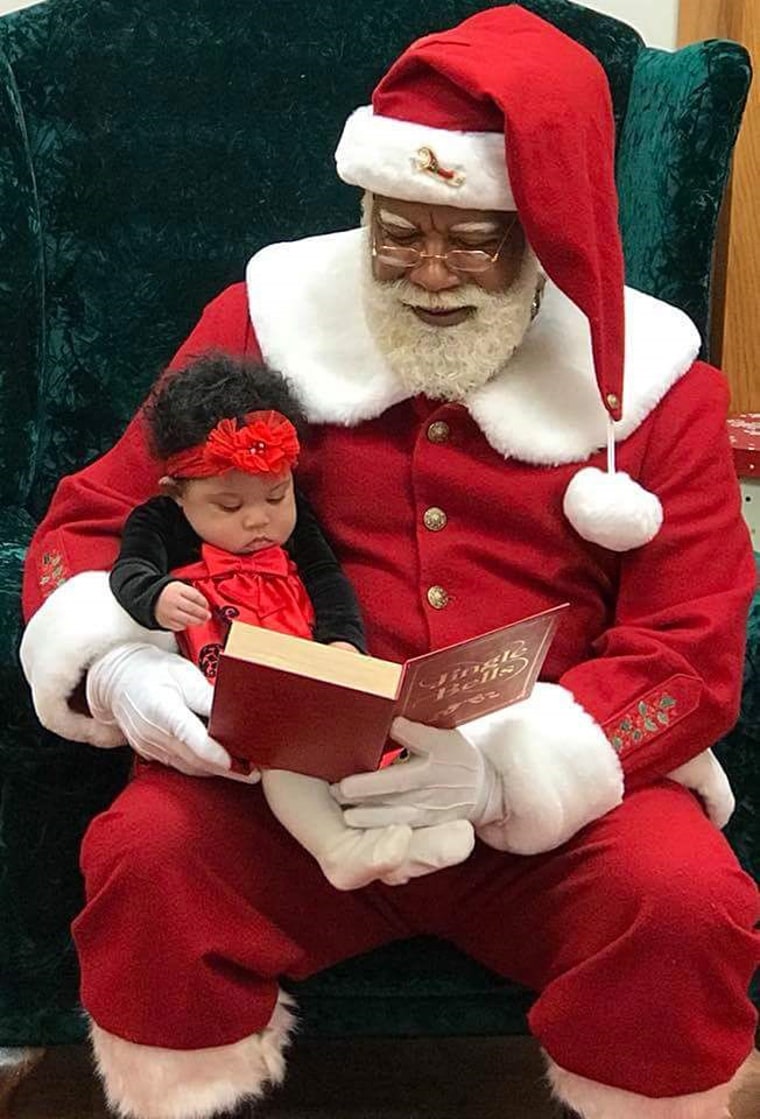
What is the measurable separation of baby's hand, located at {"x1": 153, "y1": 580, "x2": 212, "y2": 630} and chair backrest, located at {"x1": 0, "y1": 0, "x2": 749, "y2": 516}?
586mm

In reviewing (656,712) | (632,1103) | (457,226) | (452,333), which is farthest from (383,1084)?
(457,226)

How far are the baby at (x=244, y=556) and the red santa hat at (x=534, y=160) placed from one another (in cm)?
24

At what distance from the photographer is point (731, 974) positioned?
1245 millimetres

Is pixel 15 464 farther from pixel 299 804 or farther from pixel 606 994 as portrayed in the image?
pixel 606 994

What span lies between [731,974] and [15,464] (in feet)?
3.40

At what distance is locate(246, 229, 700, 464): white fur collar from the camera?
4.76ft

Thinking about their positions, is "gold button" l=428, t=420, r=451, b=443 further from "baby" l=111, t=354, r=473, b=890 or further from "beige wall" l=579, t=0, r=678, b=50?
"beige wall" l=579, t=0, r=678, b=50

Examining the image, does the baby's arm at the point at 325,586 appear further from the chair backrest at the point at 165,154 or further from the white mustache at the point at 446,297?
the chair backrest at the point at 165,154

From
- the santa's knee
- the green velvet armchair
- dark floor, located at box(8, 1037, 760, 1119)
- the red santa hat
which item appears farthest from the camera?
the green velvet armchair

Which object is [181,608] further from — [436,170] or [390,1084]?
[390,1084]

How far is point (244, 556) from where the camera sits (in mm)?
1379

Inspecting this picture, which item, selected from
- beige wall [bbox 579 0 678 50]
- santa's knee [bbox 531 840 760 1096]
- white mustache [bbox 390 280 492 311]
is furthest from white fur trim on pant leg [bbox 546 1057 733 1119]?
beige wall [bbox 579 0 678 50]

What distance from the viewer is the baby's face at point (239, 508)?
1347mm

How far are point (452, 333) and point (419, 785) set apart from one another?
0.44m
